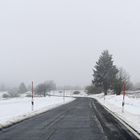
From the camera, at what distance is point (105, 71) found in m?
99.0

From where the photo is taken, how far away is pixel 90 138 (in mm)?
12281

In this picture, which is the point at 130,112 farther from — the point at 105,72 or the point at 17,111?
the point at 105,72

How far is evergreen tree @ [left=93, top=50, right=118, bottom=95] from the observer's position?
98.0 meters

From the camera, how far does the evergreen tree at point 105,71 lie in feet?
322

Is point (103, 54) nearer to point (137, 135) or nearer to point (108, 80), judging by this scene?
point (108, 80)

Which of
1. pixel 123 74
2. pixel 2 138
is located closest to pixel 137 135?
pixel 2 138

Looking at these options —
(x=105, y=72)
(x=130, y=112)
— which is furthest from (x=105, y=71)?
(x=130, y=112)

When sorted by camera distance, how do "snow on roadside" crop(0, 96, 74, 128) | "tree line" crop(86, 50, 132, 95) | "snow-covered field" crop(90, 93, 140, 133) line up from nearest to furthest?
1. "snow-covered field" crop(90, 93, 140, 133)
2. "snow on roadside" crop(0, 96, 74, 128)
3. "tree line" crop(86, 50, 132, 95)

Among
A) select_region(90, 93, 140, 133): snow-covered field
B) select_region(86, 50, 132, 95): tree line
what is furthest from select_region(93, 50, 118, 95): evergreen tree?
select_region(90, 93, 140, 133): snow-covered field

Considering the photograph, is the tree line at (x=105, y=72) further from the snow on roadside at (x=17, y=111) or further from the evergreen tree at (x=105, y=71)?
the snow on roadside at (x=17, y=111)

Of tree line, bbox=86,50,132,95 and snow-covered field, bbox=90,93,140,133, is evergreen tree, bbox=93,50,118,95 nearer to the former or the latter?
tree line, bbox=86,50,132,95

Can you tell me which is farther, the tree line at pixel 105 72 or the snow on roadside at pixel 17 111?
the tree line at pixel 105 72

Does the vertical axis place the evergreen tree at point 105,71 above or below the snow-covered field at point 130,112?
above

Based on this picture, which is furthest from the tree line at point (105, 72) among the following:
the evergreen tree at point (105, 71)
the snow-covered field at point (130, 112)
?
the snow-covered field at point (130, 112)
